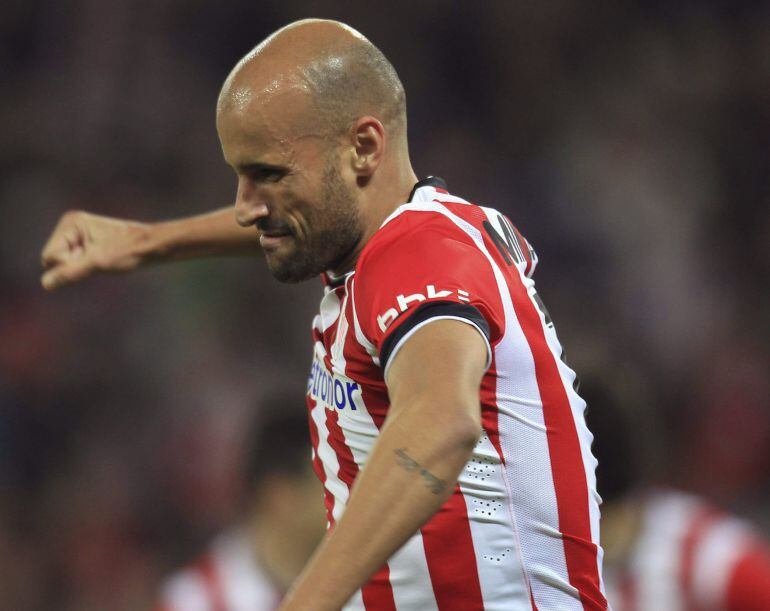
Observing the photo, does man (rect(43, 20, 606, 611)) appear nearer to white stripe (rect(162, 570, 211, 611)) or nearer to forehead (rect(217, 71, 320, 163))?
forehead (rect(217, 71, 320, 163))

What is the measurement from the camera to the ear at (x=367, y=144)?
7.72 ft

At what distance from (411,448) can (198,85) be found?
6980mm

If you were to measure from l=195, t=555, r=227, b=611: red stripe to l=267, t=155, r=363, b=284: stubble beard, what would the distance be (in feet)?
7.02

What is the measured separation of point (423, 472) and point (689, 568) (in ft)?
7.65

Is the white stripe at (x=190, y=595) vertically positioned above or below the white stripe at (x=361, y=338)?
below

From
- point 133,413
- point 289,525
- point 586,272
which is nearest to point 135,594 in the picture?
point 133,413

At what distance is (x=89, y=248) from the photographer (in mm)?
3219

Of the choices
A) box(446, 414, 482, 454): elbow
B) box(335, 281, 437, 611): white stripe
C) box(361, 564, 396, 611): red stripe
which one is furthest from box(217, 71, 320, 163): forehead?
box(361, 564, 396, 611): red stripe

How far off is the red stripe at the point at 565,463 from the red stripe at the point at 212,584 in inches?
85.0

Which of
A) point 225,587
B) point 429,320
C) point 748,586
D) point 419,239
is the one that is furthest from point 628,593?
point 429,320

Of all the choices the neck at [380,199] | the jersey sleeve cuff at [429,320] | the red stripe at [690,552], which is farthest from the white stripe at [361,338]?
the red stripe at [690,552]

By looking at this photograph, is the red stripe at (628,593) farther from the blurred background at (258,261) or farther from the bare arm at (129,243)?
the blurred background at (258,261)

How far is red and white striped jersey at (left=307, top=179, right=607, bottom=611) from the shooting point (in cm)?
217

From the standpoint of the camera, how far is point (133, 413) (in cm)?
713
